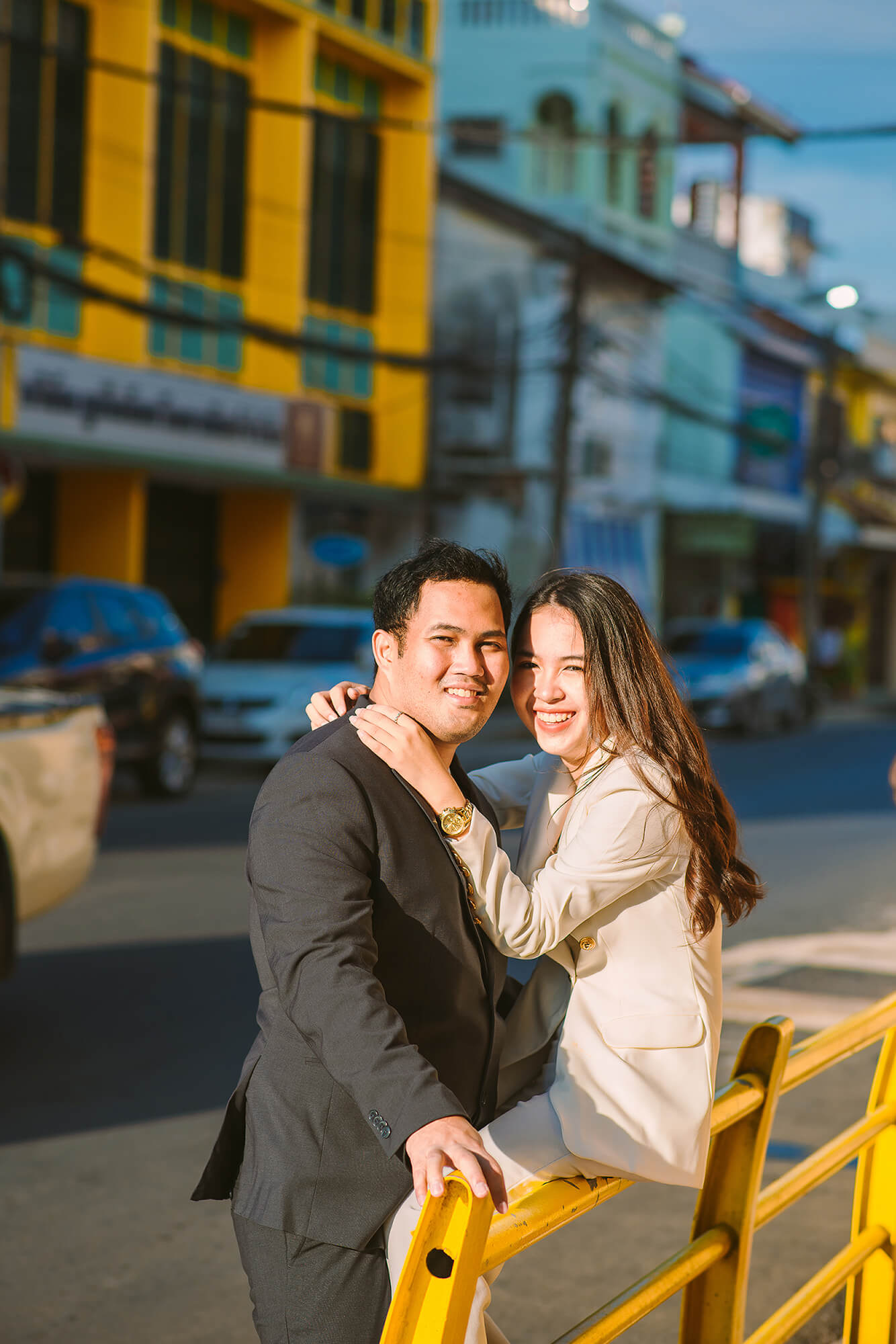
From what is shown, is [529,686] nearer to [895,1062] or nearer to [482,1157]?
[482,1157]

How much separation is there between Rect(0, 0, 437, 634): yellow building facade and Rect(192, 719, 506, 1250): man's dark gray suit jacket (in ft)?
49.1

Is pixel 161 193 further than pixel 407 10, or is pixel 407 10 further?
pixel 407 10

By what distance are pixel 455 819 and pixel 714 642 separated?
23856 millimetres

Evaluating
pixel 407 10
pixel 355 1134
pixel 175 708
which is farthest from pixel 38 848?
pixel 407 10

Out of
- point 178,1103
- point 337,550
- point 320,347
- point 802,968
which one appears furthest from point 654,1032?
point 337,550

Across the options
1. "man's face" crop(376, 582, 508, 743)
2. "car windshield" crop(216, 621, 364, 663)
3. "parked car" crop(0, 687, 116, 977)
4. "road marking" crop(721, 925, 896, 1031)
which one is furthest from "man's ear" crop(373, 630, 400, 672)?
"car windshield" crop(216, 621, 364, 663)

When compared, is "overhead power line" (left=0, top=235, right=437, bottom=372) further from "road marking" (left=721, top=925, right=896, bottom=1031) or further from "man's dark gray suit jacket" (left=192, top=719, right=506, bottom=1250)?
"man's dark gray suit jacket" (left=192, top=719, right=506, bottom=1250)

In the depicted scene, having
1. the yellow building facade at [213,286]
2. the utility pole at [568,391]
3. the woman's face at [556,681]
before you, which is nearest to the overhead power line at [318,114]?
the yellow building facade at [213,286]

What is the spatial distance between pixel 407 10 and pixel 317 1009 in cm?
2620

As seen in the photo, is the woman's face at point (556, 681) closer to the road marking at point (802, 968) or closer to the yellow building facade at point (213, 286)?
the road marking at point (802, 968)

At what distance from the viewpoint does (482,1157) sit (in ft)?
6.77

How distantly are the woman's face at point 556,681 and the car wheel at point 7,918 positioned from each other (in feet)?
12.8

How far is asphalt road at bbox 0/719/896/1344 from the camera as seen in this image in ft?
13.9

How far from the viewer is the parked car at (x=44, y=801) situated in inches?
252
